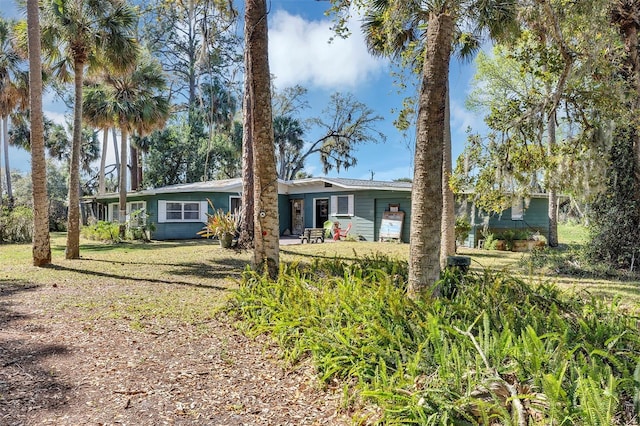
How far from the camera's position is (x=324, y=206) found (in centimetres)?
2027

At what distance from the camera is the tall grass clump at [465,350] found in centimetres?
223

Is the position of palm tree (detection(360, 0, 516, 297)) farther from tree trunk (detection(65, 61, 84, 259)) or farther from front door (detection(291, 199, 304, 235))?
front door (detection(291, 199, 304, 235))

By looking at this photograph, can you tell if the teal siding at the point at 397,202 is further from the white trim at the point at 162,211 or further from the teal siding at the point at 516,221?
the white trim at the point at 162,211

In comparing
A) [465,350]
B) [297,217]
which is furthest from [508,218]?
[465,350]

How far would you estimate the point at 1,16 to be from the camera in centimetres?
1748

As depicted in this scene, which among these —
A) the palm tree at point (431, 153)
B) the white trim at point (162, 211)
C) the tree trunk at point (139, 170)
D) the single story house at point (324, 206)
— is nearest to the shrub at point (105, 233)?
the single story house at point (324, 206)

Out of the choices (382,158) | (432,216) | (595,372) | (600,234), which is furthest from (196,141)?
(595,372)

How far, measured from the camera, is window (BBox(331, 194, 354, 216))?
18605mm

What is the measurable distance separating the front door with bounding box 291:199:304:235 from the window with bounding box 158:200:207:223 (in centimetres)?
505

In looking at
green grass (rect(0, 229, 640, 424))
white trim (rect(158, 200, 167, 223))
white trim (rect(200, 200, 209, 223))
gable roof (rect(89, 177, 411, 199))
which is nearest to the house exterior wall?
gable roof (rect(89, 177, 411, 199))

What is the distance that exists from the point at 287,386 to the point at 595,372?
224cm

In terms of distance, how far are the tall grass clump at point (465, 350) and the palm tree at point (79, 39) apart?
27.9 feet

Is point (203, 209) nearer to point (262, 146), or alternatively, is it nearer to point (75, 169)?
point (75, 169)

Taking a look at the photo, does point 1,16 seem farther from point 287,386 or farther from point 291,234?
point 287,386
